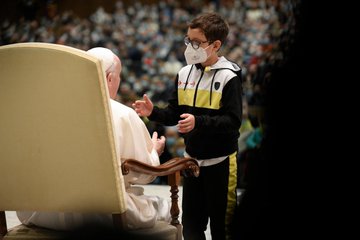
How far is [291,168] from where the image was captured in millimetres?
589

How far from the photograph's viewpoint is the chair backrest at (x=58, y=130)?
1958 mm

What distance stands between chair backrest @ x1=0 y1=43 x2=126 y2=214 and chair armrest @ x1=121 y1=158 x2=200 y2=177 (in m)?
0.10

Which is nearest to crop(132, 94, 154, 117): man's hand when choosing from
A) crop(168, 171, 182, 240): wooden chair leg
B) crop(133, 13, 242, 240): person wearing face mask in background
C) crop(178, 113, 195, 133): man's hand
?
crop(133, 13, 242, 240): person wearing face mask in background

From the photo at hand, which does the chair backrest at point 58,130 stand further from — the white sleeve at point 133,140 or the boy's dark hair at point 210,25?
the boy's dark hair at point 210,25

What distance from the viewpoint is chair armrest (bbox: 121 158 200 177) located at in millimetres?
2115

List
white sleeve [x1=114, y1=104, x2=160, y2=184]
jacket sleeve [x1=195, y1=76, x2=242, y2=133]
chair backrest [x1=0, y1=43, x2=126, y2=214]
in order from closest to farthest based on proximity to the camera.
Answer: chair backrest [x1=0, y1=43, x2=126, y2=214]
white sleeve [x1=114, y1=104, x2=160, y2=184]
jacket sleeve [x1=195, y1=76, x2=242, y2=133]

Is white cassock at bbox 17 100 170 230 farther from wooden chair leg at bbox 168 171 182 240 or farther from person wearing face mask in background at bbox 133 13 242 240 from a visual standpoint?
person wearing face mask in background at bbox 133 13 242 240

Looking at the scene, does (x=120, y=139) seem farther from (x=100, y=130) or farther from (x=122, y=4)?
(x=122, y=4)

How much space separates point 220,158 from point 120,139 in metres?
0.61

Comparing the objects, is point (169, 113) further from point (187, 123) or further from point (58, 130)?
point (58, 130)

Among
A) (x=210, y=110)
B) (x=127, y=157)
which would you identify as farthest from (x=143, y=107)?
(x=127, y=157)

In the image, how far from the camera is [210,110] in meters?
2.67

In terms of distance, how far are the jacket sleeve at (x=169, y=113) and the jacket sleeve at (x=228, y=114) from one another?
0.25 m

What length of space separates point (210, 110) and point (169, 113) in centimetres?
22
